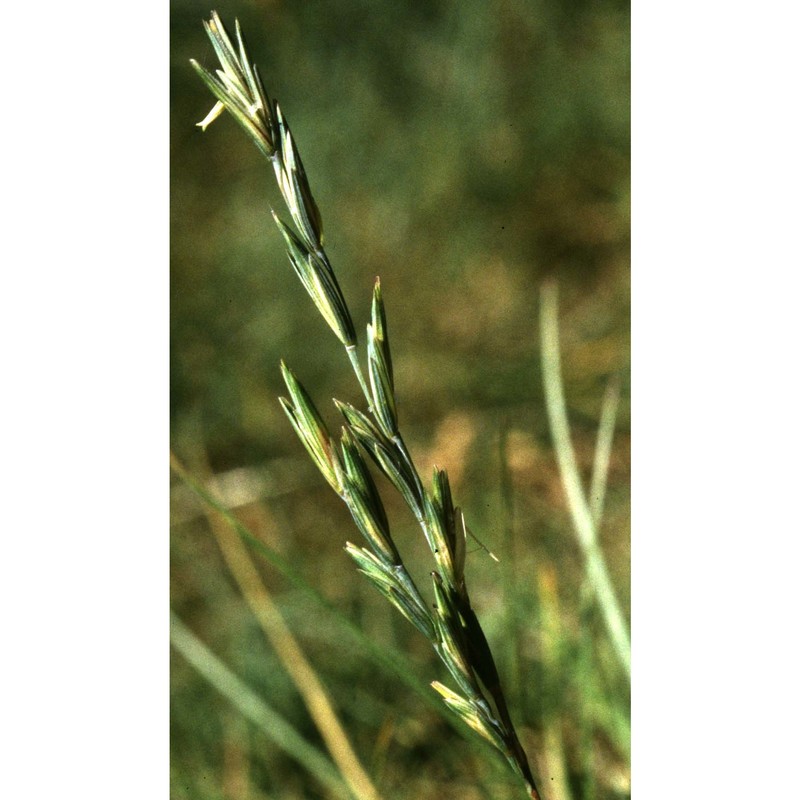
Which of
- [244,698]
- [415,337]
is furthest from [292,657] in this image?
[415,337]

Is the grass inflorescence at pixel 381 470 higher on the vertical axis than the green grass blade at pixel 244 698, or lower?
higher

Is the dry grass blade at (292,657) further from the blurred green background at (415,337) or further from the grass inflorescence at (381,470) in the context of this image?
the grass inflorescence at (381,470)

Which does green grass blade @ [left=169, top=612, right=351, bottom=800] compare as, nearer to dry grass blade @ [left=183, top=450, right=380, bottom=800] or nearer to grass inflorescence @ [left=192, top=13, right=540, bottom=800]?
dry grass blade @ [left=183, top=450, right=380, bottom=800]

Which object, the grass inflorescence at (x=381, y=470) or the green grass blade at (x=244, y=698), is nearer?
the grass inflorescence at (x=381, y=470)

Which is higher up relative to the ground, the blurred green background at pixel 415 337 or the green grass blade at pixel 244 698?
the blurred green background at pixel 415 337

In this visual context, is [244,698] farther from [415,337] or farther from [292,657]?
[415,337]

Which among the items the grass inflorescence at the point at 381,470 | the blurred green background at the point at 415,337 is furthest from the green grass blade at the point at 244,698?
the grass inflorescence at the point at 381,470

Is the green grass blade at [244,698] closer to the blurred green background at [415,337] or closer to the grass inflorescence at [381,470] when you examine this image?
the blurred green background at [415,337]
